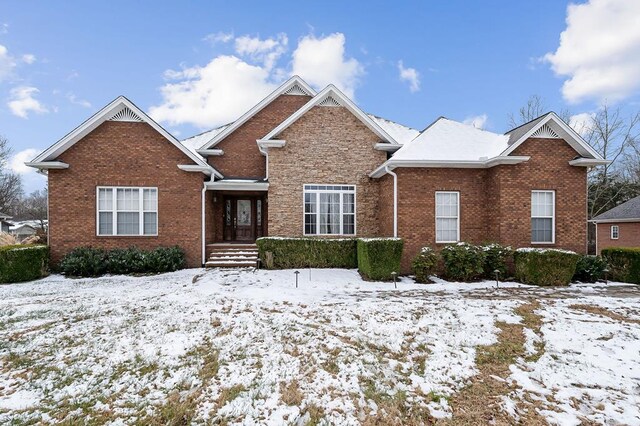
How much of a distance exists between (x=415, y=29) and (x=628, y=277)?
13.8 m

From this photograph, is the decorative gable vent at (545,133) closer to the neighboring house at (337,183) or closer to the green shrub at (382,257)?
the neighboring house at (337,183)

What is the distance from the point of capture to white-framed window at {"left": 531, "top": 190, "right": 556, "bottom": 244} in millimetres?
11539

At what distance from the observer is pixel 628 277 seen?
10.5m

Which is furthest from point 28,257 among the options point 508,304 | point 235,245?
point 508,304

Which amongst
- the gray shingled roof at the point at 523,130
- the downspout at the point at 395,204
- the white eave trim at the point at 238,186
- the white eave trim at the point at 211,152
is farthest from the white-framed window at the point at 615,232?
the white eave trim at the point at 211,152

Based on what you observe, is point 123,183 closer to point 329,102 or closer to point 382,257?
point 329,102

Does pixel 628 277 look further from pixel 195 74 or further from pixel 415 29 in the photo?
pixel 195 74

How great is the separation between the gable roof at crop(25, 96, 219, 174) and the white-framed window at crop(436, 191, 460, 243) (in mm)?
9256

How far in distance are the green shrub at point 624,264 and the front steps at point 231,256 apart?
12926 millimetres

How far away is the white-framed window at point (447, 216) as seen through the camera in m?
11.9

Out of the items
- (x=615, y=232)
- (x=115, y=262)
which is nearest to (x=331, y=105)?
(x=115, y=262)

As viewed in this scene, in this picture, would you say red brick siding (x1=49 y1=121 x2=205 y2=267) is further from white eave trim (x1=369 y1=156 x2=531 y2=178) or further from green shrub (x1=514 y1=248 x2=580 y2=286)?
Answer: green shrub (x1=514 y1=248 x2=580 y2=286)

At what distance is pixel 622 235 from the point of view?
22.5 m

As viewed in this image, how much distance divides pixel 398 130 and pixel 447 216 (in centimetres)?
777
